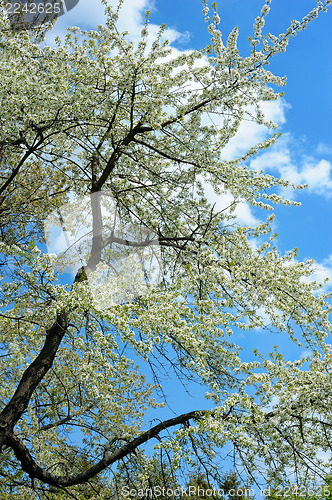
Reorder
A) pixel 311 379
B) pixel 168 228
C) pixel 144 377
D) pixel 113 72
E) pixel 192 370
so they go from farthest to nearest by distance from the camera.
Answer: pixel 144 377 < pixel 168 228 < pixel 113 72 < pixel 192 370 < pixel 311 379

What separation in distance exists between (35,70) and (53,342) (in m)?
4.79

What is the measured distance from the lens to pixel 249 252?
8.91 metres

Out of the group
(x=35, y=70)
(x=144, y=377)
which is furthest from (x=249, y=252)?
(x=35, y=70)

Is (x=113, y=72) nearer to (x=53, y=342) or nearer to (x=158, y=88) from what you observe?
(x=158, y=88)

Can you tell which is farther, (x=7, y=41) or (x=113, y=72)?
(x=113, y=72)

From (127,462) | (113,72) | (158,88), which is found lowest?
(127,462)

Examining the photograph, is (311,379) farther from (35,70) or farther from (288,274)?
(35,70)

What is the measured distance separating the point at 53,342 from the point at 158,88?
4844mm

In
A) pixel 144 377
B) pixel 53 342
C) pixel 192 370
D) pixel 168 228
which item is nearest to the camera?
pixel 192 370

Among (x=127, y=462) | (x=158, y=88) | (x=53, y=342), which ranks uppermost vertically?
(x=158, y=88)

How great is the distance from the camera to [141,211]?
993 cm

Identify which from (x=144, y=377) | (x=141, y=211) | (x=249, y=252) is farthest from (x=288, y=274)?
(x=144, y=377)

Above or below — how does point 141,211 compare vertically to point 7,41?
below

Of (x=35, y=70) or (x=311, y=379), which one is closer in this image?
(x=311, y=379)
